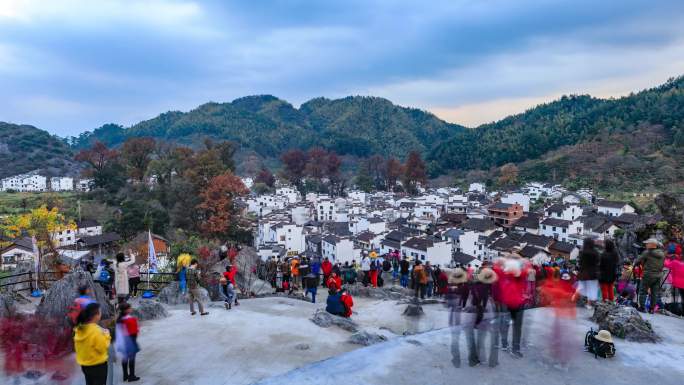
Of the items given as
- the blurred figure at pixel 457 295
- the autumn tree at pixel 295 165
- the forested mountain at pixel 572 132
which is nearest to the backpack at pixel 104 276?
the blurred figure at pixel 457 295

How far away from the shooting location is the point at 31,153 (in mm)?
95000

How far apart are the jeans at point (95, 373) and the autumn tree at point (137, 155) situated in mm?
50240

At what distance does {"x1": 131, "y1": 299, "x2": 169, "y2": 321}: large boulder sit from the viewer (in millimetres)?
8828

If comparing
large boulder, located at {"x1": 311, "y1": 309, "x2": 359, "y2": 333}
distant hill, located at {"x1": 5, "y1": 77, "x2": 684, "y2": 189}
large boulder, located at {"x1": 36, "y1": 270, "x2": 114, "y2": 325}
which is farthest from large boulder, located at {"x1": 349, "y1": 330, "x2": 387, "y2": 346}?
distant hill, located at {"x1": 5, "y1": 77, "x2": 684, "y2": 189}

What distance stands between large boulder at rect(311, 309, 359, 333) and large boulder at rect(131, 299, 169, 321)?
3.31 metres

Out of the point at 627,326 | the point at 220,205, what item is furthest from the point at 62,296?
the point at 220,205

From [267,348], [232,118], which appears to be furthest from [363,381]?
[232,118]

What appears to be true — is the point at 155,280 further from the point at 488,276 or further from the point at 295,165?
the point at 295,165

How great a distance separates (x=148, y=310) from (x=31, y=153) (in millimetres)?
109309

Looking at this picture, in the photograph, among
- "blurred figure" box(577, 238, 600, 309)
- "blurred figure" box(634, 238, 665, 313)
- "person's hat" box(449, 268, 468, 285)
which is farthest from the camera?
"blurred figure" box(634, 238, 665, 313)

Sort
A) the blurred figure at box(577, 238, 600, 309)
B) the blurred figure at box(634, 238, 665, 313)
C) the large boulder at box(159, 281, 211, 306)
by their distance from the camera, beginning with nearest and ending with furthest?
the blurred figure at box(577, 238, 600, 309), the blurred figure at box(634, 238, 665, 313), the large boulder at box(159, 281, 211, 306)

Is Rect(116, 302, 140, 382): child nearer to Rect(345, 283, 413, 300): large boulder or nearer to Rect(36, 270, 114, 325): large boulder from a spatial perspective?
Rect(36, 270, 114, 325): large boulder

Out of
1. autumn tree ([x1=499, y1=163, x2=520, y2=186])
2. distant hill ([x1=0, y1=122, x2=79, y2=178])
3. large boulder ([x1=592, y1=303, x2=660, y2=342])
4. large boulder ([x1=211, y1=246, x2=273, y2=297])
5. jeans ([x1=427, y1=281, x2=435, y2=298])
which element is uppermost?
distant hill ([x1=0, y1=122, x2=79, y2=178])

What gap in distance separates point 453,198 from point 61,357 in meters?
61.7
